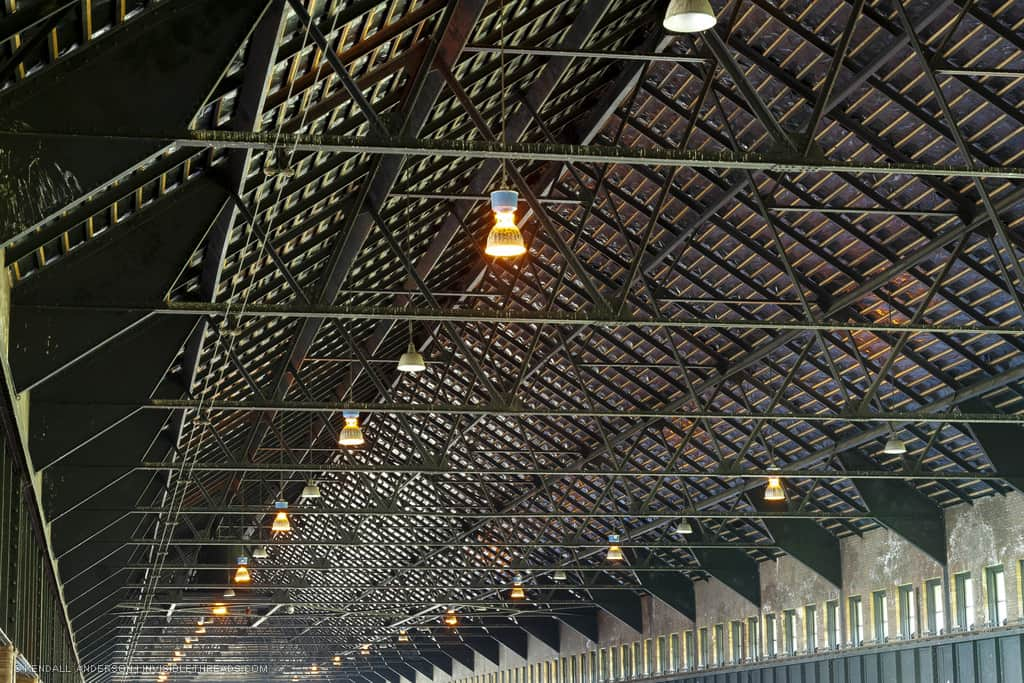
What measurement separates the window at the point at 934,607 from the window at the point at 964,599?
0.90 meters

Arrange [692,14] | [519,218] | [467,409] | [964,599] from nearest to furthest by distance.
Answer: [692,14] < [467,409] < [519,218] < [964,599]

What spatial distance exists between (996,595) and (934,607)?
367 centimetres

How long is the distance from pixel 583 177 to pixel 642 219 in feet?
7.89

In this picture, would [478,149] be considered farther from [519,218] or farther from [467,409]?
[519,218]

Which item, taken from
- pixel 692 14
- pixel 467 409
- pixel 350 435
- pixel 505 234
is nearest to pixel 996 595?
pixel 467 409

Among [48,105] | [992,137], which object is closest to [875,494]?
[992,137]

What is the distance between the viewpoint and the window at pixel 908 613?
49.0 m

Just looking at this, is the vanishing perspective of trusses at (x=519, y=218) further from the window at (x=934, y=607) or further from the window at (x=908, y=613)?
the window at (x=908, y=613)

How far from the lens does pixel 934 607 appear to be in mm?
47844

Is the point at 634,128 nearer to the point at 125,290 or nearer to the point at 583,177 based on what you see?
the point at 583,177

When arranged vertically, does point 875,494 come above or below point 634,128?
below

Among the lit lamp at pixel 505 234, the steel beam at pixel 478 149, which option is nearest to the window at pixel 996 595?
the steel beam at pixel 478 149

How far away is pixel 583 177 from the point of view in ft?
121

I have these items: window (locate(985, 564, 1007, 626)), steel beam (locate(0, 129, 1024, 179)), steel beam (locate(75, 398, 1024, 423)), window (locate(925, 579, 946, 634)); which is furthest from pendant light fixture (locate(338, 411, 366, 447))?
window (locate(925, 579, 946, 634))
